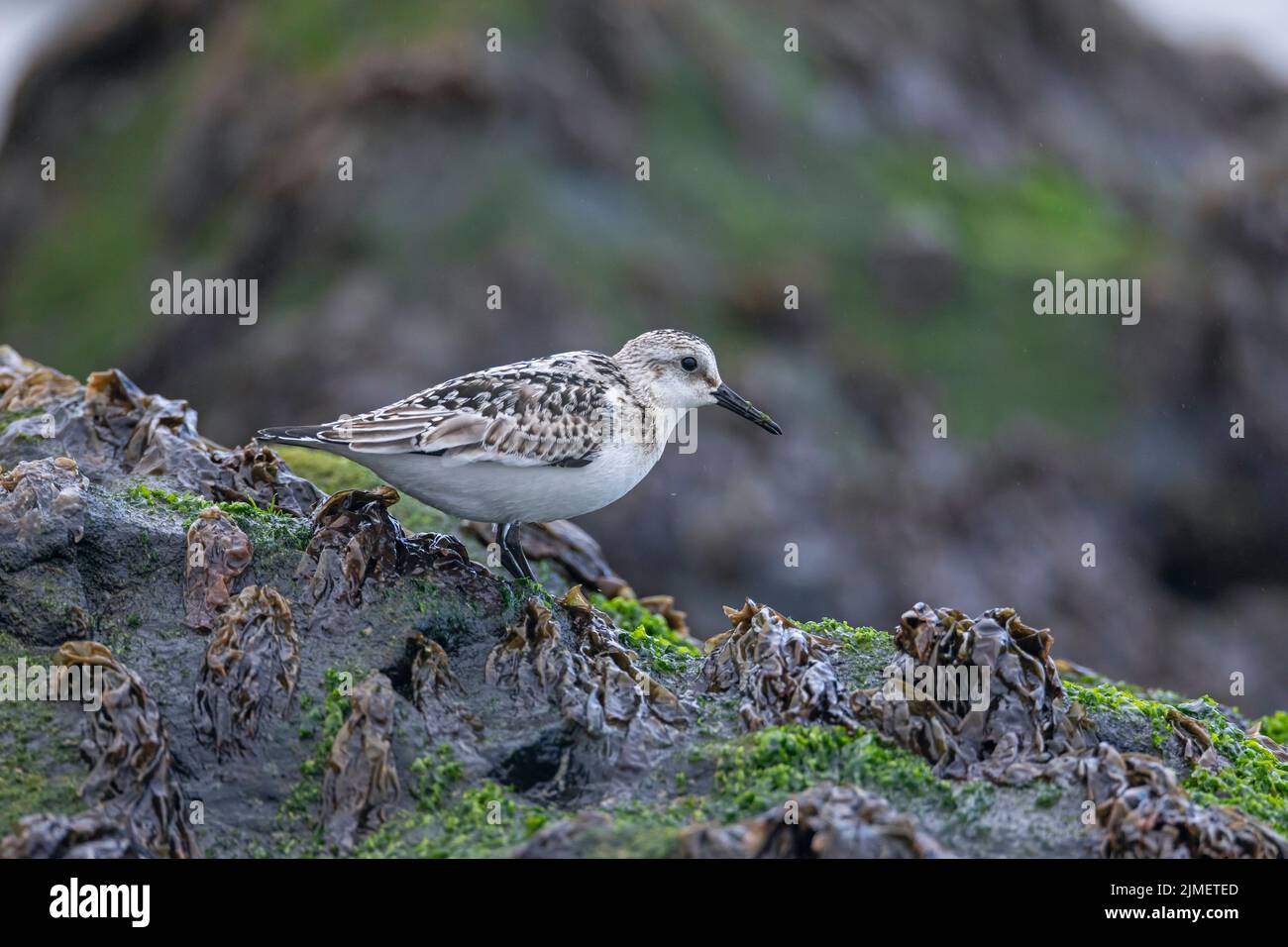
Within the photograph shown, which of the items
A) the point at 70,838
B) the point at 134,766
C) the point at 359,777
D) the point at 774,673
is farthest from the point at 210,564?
the point at 774,673

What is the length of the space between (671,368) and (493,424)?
1.92 meters

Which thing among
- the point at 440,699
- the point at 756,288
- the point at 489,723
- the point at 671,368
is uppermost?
the point at 756,288

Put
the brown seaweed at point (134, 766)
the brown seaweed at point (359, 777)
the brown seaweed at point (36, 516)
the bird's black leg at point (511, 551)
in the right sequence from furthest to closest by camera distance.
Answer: the bird's black leg at point (511, 551)
the brown seaweed at point (36, 516)
the brown seaweed at point (359, 777)
the brown seaweed at point (134, 766)

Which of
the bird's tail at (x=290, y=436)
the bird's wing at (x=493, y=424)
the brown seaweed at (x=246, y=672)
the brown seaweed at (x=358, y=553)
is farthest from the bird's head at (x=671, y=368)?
the brown seaweed at (x=246, y=672)

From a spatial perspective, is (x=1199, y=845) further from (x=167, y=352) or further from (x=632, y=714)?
(x=167, y=352)

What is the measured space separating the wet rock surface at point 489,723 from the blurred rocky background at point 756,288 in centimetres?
1574

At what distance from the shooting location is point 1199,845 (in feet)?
24.2

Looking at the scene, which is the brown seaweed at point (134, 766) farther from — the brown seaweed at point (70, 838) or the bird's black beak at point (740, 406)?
the bird's black beak at point (740, 406)

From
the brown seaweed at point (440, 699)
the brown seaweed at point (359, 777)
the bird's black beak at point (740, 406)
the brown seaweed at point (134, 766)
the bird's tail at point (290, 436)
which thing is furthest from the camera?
the bird's black beak at point (740, 406)

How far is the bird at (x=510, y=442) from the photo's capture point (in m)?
9.27

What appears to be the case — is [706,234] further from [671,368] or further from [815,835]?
[815,835]

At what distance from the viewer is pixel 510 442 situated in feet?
30.6
